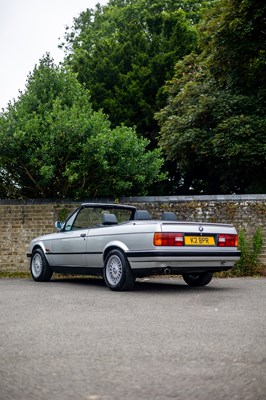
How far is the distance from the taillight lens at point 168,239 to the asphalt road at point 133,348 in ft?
3.28

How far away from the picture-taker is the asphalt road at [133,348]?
11.6ft

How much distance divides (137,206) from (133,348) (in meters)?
10.4

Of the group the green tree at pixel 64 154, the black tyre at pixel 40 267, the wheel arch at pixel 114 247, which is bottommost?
the black tyre at pixel 40 267

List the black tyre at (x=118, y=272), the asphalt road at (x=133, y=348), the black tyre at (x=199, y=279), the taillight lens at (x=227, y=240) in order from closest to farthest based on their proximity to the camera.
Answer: the asphalt road at (x=133, y=348) < the black tyre at (x=118, y=272) < the taillight lens at (x=227, y=240) < the black tyre at (x=199, y=279)

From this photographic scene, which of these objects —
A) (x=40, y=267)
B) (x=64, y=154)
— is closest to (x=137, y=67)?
(x=64, y=154)

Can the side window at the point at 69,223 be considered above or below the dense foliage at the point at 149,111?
below

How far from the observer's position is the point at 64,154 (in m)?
15.1

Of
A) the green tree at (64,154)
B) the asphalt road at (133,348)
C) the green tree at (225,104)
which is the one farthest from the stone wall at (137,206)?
the green tree at (225,104)

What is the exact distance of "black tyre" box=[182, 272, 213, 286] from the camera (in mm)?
10594

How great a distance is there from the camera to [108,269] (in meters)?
9.82

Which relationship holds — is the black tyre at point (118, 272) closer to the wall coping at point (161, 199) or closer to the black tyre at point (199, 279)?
the black tyre at point (199, 279)

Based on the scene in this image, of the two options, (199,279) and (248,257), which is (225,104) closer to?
(248,257)

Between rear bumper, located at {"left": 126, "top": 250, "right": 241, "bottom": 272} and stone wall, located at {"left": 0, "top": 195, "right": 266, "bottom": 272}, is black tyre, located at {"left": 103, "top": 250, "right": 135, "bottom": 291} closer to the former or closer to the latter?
rear bumper, located at {"left": 126, "top": 250, "right": 241, "bottom": 272}

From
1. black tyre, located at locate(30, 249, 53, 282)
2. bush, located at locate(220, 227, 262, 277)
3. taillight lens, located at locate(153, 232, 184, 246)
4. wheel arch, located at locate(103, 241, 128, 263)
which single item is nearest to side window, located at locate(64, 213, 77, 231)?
black tyre, located at locate(30, 249, 53, 282)
